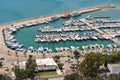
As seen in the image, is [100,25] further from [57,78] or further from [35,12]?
[57,78]

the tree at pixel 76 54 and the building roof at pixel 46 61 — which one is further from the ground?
the tree at pixel 76 54

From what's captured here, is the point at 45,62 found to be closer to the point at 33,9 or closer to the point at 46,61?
the point at 46,61

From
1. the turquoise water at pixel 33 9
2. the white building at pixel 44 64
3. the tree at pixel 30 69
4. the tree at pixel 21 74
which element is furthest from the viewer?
the turquoise water at pixel 33 9

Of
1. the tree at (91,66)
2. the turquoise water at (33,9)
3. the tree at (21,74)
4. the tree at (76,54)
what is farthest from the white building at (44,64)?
the turquoise water at (33,9)

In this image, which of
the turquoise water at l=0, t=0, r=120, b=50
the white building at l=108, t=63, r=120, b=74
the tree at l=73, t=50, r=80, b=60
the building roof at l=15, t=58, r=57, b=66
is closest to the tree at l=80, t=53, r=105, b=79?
the white building at l=108, t=63, r=120, b=74

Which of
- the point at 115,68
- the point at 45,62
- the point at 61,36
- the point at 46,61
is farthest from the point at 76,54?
the point at 61,36

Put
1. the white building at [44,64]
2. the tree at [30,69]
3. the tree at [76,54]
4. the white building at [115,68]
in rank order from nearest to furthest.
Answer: the tree at [30,69], the white building at [115,68], the white building at [44,64], the tree at [76,54]

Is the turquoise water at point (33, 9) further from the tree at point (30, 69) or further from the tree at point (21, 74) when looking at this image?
the tree at point (21, 74)

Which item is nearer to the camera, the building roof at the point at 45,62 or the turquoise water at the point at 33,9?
the building roof at the point at 45,62

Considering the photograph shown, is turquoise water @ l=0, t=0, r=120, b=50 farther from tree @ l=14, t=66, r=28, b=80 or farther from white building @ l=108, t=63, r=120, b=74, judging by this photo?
white building @ l=108, t=63, r=120, b=74
